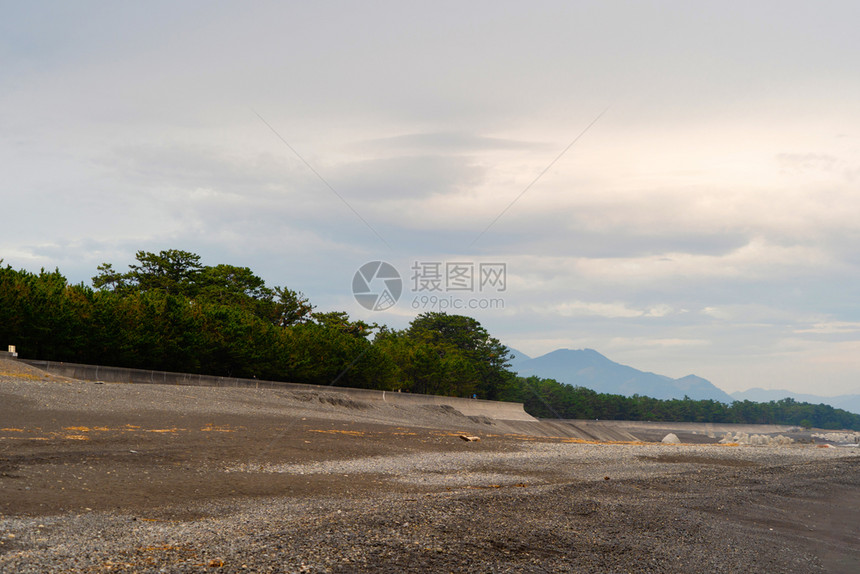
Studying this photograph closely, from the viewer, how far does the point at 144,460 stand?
14.8m

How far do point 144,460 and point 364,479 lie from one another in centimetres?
488

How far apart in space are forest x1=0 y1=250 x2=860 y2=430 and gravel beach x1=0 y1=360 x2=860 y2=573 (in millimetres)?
Result: 20200

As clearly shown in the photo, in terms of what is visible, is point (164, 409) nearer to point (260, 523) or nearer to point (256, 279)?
point (260, 523)

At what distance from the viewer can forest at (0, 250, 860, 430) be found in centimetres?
4178

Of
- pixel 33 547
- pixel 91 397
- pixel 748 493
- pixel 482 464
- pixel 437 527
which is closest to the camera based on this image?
pixel 33 547

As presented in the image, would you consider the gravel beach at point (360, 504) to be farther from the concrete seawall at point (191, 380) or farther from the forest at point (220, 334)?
the forest at point (220, 334)

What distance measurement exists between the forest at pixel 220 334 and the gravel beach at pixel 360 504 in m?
20.2

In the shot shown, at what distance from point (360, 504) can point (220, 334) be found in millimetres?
45974

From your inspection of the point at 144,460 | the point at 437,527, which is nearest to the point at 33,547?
the point at 437,527

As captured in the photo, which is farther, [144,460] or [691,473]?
[691,473]

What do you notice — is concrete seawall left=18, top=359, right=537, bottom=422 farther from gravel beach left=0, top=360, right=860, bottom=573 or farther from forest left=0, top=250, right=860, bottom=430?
gravel beach left=0, top=360, right=860, bottom=573

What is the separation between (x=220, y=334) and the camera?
180 ft

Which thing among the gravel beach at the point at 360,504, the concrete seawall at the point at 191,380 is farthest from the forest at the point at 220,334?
the gravel beach at the point at 360,504

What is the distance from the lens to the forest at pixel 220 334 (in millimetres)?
41781
